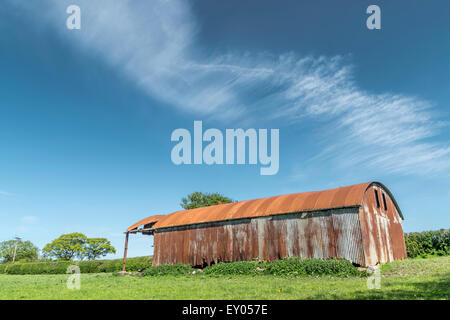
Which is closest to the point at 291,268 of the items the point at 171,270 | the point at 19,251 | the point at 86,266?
the point at 171,270

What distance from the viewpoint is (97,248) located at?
62.9 meters

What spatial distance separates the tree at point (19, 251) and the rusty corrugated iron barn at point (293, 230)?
192 ft

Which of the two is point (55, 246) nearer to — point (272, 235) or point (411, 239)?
point (272, 235)

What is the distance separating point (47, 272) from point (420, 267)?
1884 inches

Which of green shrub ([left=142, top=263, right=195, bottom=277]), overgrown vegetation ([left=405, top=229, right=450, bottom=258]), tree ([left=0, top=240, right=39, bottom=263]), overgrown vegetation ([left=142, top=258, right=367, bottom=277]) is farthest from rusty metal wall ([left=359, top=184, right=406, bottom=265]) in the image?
tree ([left=0, top=240, right=39, bottom=263])

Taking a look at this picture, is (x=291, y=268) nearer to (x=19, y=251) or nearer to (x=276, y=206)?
(x=276, y=206)

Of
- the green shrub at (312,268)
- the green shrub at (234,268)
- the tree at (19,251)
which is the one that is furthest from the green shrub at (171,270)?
the tree at (19,251)

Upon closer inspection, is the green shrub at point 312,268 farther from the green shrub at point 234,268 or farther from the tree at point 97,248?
the tree at point 97,248

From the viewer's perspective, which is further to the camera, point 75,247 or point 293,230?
point 75,247

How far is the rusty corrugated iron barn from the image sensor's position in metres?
19.0

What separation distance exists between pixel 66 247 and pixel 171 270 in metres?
46.7

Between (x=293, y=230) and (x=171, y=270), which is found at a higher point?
(x=293, y=230)
